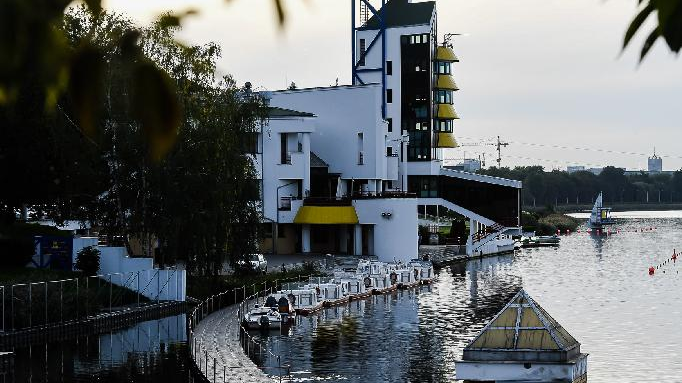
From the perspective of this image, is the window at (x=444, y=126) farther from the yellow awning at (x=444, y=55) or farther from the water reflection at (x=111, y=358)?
the water reflection at (x=111, y=358)

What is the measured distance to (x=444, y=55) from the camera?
345 feet

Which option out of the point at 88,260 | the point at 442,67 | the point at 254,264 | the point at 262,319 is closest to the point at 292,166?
the point at 254,264

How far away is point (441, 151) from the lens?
10556 cm

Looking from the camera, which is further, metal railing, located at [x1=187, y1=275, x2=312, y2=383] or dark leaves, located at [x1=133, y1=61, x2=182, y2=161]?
metal railing, located at [x1=187, y1=275, x2=312, y2=383]

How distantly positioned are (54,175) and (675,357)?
2625 centimetres

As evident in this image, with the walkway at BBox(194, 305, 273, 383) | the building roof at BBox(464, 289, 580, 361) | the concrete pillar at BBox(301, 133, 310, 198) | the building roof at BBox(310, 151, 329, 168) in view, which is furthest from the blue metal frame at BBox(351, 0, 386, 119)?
the building roof at BBox(464, 289, 580, 361)

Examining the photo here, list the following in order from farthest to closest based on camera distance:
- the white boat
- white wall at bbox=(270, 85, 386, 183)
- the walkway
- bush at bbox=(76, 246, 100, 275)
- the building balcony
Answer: white wall at bbox=(270, 85, 386, 183)
the building balcony
bush at bbox=(76, 246, 100, 275)
the white boat
the walkway

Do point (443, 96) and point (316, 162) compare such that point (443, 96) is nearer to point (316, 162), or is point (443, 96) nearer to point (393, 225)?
point (316, 162)

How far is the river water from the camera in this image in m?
36.2

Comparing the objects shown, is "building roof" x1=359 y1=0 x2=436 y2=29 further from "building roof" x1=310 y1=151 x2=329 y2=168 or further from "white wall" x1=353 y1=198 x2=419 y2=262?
"white wall" x1=353 y1=198 x2=419 y2=262

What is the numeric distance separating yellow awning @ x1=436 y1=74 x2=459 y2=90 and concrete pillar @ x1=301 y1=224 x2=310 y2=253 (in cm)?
2738

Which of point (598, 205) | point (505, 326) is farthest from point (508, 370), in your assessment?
point (598, 205)

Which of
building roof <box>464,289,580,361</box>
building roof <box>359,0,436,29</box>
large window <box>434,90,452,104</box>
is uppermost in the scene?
building roof <box>359,0,436,29</box>

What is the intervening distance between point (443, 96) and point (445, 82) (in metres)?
1.35
